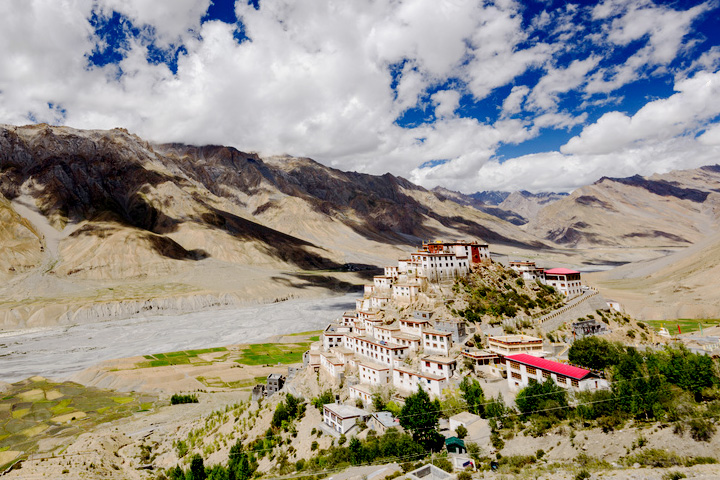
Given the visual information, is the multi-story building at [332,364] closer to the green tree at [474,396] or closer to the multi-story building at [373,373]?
the multi-story building at [373,373]

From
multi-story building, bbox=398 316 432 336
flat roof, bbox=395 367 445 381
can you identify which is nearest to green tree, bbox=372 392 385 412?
flat roof, bbox=395 367 445 381

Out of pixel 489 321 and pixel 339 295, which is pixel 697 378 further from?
pixel 339 295

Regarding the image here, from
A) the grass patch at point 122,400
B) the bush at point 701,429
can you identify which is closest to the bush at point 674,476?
the bush at point 701,429

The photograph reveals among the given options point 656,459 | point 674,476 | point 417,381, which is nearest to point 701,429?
point 656,459

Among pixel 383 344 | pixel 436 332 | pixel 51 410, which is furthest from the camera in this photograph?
pixel 51 410

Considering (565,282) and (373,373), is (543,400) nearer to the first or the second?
(373,373)

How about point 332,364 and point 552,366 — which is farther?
point 332,364
